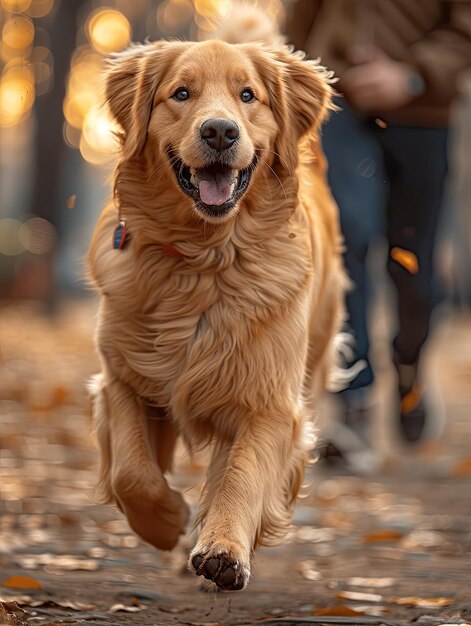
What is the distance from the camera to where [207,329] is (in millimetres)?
3809

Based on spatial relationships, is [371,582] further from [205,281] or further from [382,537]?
[205,281]

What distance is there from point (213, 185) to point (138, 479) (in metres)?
0.95

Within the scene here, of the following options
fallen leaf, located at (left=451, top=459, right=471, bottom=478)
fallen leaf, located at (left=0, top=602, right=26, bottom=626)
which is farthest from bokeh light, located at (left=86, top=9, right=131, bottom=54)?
fallen leaf, located at (left=0, top=602, right=26, bottom=626)

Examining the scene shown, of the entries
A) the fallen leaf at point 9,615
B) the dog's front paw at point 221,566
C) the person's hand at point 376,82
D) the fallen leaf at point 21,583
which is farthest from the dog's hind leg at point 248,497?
the person's hand at point 376,82

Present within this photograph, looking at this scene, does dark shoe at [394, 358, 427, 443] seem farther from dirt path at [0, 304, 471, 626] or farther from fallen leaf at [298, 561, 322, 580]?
fallen leaf at [298, 561, 322, 580]

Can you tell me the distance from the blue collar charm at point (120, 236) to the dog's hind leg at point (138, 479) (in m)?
0.45

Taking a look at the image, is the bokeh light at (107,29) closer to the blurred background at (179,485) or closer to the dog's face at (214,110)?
the blurred background at (179,485)

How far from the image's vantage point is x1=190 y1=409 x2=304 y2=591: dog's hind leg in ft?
10.6

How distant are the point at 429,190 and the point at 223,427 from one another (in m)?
Result: 2.89

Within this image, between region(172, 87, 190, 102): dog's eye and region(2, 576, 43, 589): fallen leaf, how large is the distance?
1585 mm

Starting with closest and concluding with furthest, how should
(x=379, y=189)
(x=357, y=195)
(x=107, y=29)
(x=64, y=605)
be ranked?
(x=64, y=605)
(x=357, y=195)
(x=379, y=189)
(x=107, y=29)

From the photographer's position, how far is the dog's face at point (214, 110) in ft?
11.8

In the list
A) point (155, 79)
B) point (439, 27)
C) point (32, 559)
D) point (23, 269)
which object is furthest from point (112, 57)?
point (23, 269)

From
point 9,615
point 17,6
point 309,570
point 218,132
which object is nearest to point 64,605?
point 9,615
